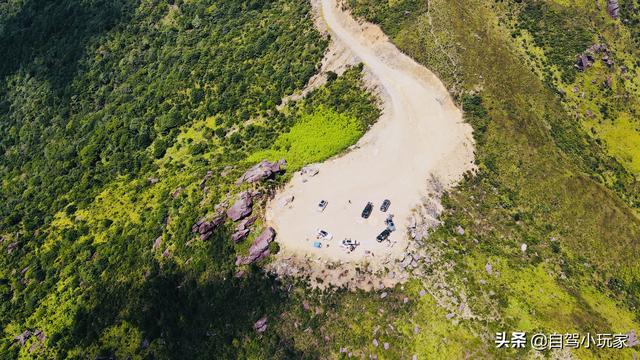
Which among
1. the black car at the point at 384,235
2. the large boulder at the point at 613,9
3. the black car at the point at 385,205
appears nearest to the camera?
the black car at the point at 384,235

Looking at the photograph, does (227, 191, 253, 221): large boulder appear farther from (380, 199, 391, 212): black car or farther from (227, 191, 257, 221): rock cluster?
(380, 199, 391, 212): black car

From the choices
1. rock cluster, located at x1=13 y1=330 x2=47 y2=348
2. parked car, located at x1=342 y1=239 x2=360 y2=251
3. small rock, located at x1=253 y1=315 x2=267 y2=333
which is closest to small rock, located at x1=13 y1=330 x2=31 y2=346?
rock cluster, located at x1=13 y1=330 x2=47 y2=348

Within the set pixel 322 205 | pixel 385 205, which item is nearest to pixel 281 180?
pixel 322 205

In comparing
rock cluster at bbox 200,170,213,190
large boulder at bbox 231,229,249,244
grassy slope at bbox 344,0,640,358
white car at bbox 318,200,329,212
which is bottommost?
grassy slope at bbox 344,0,640,358

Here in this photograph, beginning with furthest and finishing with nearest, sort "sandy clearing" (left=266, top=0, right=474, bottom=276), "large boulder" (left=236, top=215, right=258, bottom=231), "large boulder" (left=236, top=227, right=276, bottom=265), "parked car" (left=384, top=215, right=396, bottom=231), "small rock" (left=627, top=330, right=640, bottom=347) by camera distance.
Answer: "large boulder" (left=236, top=215, right=258, bottom=231)
"large boulder" (left=236, top=227, right=276, bottom=265)
"sandy clearing" (left=266, top=0, right=474, bottom=276)
"parked car" (left=384, top=215, right=396, bottom=231)
"small rock" (left=627, top=330, right=640, bottom=347)

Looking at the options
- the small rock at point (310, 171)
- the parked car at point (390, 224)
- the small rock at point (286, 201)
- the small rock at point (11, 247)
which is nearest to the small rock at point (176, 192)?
the small rock at point (286, 201)

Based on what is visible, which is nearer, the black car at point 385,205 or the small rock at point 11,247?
the black car at point 385,205

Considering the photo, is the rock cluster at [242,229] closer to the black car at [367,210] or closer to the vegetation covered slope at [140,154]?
the vegetation covered slope at [140,154]
